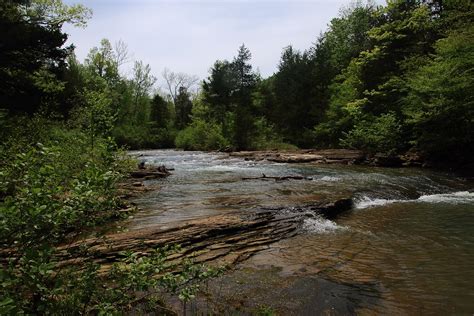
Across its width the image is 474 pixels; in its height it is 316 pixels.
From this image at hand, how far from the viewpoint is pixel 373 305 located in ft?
14.1

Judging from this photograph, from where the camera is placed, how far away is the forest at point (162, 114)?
273 cm

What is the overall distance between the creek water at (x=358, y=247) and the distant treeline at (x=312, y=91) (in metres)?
3.78

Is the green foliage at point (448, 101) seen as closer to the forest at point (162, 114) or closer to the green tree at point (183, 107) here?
the forest at point (162, 114)

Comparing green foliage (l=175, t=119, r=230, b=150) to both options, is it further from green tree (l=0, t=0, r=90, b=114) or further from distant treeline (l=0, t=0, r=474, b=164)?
green tree (l=0, t=0, r=90, b=114)

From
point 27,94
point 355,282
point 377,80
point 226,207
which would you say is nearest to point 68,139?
point 226,207

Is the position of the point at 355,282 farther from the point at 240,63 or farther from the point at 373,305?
the point at 240,63

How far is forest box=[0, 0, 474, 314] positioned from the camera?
273cm

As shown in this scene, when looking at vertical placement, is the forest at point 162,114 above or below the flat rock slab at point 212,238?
above

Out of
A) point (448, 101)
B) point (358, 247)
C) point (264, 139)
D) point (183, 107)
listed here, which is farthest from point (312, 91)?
point (358, 247)

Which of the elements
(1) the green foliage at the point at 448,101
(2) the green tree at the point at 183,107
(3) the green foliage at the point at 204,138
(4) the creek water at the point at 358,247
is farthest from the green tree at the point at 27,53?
(2) the green tree at the point at 183,107

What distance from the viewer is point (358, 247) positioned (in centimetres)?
641

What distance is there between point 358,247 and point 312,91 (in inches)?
1451

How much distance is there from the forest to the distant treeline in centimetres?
11

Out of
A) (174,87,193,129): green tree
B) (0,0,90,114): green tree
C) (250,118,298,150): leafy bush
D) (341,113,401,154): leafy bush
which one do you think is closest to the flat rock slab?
(0,0,90,114): green tree
